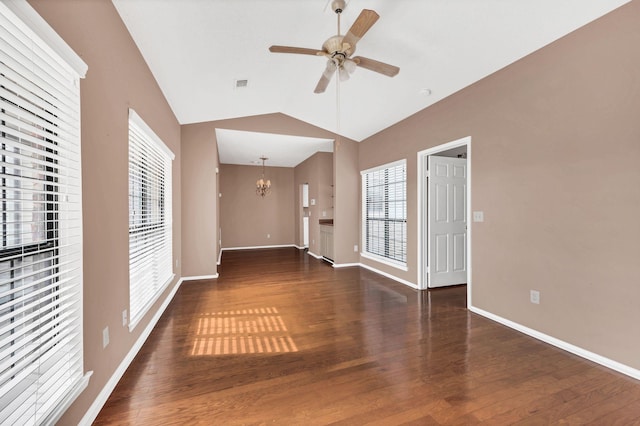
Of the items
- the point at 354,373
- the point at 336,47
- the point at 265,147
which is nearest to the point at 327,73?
the point at 336,47

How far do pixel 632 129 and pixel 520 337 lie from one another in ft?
6.49

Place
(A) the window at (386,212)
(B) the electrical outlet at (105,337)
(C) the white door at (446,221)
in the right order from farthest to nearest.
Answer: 1. (A) the window at (386,212)
2. (C) the white door at (446,221)
3. (B) the electrical outlet at (105,337)

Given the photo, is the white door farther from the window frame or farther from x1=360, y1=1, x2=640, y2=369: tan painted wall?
the window frame

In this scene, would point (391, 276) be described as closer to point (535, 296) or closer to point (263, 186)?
point (535, 296)

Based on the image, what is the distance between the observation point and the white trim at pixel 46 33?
3.41 ft

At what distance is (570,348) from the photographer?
2.35 m

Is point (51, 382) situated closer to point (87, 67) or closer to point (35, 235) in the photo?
point (35, 235)

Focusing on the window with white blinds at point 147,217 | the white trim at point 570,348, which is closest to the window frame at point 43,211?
the window with white blinds at point 147,217

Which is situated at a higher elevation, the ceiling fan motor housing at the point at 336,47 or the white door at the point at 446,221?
the ceiling fan motor housing at the point at 336,47

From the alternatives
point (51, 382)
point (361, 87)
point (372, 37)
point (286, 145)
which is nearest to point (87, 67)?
point (51, 382)

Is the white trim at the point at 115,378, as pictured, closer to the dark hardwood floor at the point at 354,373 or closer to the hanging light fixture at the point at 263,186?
the dark hardwood floor at the point at 354,373

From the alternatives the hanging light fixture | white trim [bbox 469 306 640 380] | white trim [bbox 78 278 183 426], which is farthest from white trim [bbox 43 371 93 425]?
the hanging light fixture

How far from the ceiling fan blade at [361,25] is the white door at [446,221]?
2.49m

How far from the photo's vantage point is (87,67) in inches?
60.8
